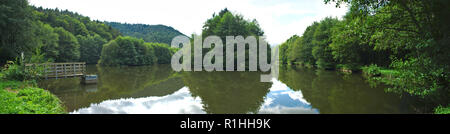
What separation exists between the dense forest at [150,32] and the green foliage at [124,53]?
235 feet

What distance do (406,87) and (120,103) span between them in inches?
466

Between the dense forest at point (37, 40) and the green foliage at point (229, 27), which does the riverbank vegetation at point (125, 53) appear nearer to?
the dense forest at point (37, 40)

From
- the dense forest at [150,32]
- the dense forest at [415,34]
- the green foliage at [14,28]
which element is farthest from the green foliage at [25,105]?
the dense forest at [150,32]

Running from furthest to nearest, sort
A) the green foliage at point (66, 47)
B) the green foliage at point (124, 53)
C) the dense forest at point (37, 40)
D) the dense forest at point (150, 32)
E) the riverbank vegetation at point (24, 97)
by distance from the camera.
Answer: the dense forest at point (150, 32) < the green foliage at point (124, 53) < the green foliage at point (66, 47) < the dense forest at point (37, 40) < the riverbank vegetation at point (24, 97)

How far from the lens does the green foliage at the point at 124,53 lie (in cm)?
5762

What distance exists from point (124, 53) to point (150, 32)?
100 m

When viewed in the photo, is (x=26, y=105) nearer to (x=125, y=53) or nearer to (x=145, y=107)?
(x=145, y=107)

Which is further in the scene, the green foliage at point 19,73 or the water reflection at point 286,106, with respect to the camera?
the green foliage at point 19,73

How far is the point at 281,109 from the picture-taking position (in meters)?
9.27

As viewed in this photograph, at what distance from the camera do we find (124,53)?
59406 millimetres

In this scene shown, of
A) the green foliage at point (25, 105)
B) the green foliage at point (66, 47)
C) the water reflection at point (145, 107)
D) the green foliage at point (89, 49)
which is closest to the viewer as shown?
the green foliage at point (25, 105)

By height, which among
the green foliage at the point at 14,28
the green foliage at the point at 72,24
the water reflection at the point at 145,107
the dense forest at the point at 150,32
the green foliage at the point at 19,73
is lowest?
the water reflection at the point at 145,107

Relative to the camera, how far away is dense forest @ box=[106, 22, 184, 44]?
14150 cm
